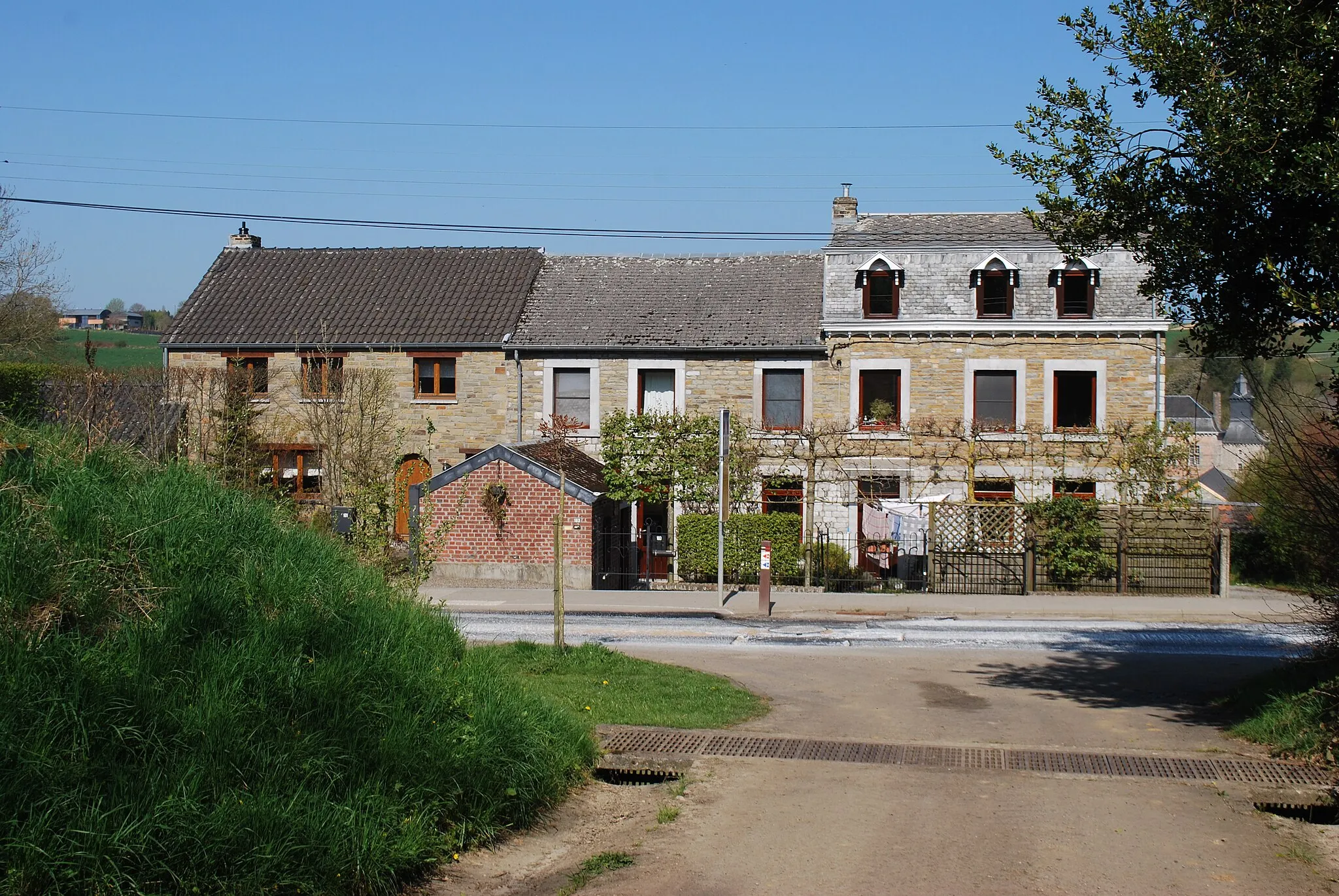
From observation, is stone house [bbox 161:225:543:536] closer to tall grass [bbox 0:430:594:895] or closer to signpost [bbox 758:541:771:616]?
signpost [bbox 758:541:771:616]

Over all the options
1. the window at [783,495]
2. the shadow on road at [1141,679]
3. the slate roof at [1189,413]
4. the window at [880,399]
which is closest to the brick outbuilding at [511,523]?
the window at [783,495]

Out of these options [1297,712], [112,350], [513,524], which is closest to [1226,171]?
[1297,712]

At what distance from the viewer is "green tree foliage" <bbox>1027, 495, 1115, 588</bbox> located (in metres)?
24.5

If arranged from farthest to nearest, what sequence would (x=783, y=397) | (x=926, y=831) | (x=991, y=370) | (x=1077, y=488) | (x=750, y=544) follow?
1. (x=783, y=397)
2. (x=991, y=370)
3. (x=1077, y=488)
4. (x=750, y=544)
5. (x=926, y=831)

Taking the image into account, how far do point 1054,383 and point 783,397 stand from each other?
700 cm

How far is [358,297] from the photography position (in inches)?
1391

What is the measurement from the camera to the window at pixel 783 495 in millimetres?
28016

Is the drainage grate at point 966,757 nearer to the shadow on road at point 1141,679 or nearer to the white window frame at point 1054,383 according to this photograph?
the shadow on road at point 1141,679

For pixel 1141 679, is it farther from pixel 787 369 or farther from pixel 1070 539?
pixel 787 369

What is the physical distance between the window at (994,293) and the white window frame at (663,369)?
25.9 ft

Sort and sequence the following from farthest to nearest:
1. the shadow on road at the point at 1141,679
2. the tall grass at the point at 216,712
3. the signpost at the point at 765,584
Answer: the signpost at the point at 765,584
the shadow on road at the point at 1141,679
the tall grass at the point at 216,712

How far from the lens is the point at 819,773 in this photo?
9.69 metres

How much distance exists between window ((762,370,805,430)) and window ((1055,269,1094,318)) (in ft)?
22.8

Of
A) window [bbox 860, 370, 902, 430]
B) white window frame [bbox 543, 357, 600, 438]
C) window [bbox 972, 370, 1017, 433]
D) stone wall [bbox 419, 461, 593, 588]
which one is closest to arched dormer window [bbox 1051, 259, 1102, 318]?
window [bbox 972, 370, 1017, 433]
